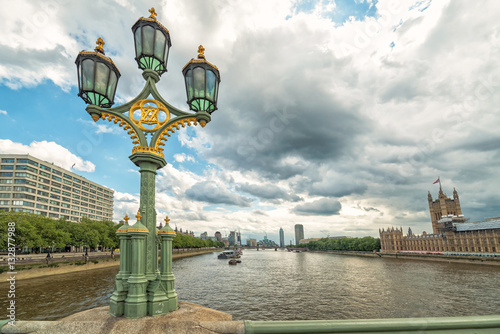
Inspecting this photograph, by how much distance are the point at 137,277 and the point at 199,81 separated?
4850mm

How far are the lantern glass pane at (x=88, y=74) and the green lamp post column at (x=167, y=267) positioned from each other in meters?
3.70

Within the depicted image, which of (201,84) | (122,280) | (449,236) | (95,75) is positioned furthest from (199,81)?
(449,236)

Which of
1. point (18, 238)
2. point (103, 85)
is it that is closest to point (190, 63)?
point (103, 85)

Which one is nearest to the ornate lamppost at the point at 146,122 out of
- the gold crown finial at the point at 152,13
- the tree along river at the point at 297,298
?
the gold crown finial at the point at 152,13

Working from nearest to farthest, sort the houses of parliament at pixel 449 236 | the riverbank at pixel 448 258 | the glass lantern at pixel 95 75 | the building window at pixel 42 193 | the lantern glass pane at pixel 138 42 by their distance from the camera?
the glass lantern at pixel 95 75, the lantern glass pane at pixel 138 42, the riverbank at pixel 448 258, the building window at pixel 42 193, the houses of parliament at pixel 449 236

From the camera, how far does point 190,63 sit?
6801mm

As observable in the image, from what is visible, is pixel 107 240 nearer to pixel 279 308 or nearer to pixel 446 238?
pixel 279 308

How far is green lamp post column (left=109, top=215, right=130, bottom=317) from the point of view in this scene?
5430 millimetres

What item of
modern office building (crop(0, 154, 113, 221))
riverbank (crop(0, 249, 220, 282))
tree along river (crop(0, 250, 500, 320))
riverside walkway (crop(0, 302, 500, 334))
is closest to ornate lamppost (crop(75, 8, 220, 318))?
riverside walkway (crop(0, 302, 500, 334))

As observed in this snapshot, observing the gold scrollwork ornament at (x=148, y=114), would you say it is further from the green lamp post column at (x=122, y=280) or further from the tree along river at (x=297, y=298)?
the tree along river at (x=297, y=298)

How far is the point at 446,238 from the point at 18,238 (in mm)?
153337

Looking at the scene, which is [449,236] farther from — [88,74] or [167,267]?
[88,74]

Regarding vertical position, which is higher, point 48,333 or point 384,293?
point 48,333

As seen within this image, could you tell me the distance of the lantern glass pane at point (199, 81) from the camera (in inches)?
265
